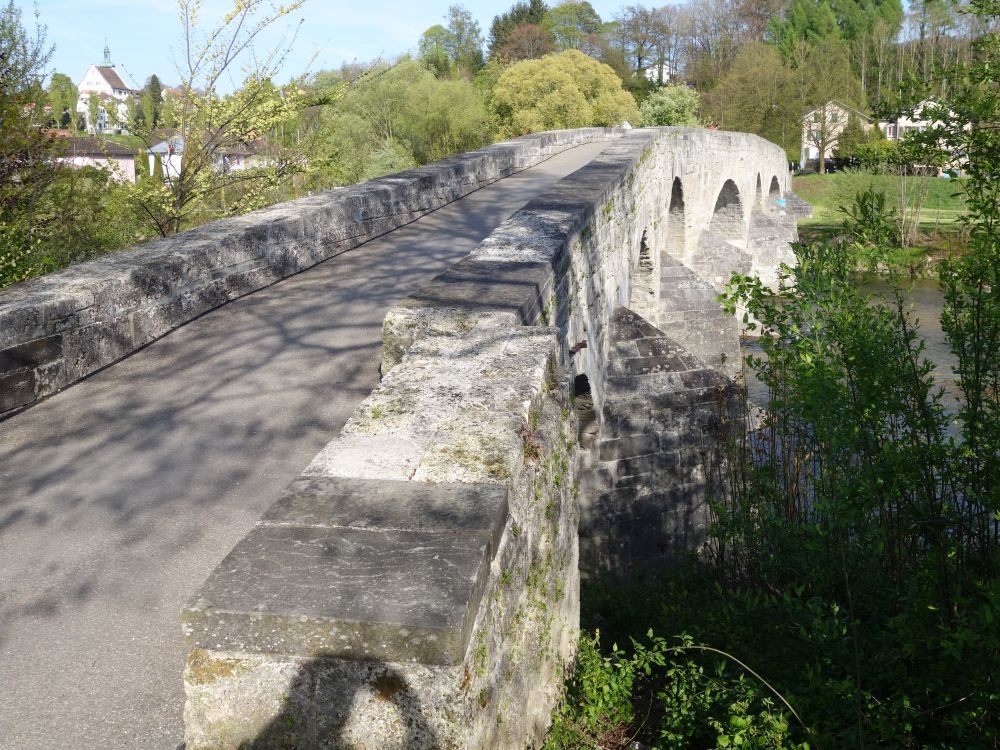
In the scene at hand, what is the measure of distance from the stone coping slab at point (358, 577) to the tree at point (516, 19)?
6557cm

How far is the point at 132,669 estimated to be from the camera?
258 cm

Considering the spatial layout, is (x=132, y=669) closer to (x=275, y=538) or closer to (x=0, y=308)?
(x=275, y=538)

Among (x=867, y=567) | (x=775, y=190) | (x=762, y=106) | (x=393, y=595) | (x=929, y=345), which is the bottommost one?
(x=929, y=345)

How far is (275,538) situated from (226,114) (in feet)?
29.9

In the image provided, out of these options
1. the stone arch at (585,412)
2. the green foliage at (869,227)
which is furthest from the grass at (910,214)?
the green foliage at (869,227)

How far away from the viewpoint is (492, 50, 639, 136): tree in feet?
117

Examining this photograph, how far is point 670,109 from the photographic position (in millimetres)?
40156

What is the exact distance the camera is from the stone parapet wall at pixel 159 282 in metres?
4.30

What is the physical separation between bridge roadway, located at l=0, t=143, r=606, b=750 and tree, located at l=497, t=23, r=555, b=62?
57.9 meters

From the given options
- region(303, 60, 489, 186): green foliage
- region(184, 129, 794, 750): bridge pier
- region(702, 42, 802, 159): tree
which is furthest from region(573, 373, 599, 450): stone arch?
region(702, 42, 802, 159): tree

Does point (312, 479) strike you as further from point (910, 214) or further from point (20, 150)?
point (910, 214)

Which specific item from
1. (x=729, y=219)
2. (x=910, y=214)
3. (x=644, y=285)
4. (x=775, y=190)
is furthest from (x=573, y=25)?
(x=644, y=285)

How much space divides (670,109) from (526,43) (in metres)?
23.6

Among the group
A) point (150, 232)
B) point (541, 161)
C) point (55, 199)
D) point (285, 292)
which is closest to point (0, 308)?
point (285, 292)
